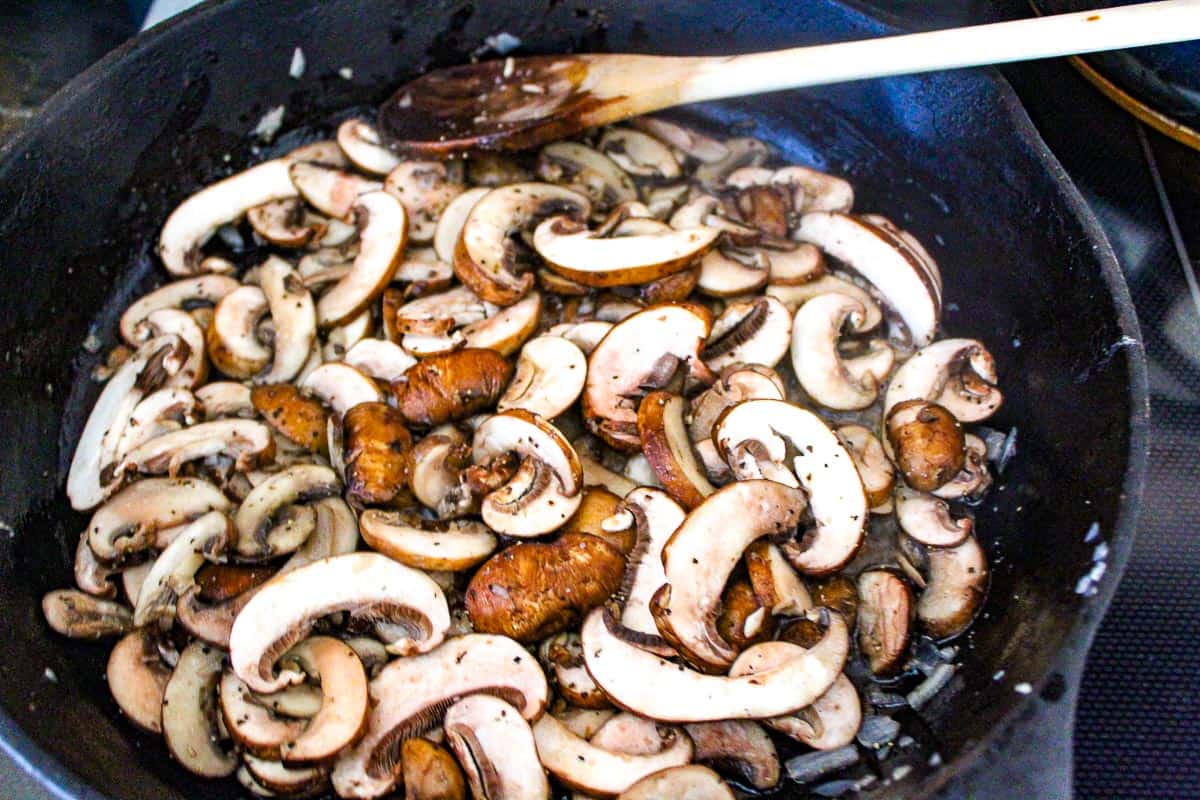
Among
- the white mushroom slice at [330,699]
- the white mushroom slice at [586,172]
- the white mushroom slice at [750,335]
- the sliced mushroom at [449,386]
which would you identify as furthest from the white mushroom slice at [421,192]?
the white mushroom slice at [330,699]

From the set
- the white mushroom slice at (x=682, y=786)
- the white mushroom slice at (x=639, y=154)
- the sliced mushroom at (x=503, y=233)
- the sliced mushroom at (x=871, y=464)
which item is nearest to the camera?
the white mushroom slice at (x=682, y=786)

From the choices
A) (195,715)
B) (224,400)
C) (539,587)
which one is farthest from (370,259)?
(195,715)

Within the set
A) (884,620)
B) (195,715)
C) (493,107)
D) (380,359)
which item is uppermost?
(493,107)

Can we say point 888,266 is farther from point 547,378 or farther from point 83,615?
point 83,615

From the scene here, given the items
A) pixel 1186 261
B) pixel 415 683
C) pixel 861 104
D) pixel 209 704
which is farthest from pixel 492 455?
pixel 1186 261

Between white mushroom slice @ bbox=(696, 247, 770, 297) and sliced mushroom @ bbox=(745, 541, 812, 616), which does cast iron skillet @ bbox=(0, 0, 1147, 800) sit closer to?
sliced mushroom @ bbox=(745, 541, 812, 616)

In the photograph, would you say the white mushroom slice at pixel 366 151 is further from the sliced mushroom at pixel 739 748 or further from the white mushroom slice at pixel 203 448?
the sliced mushroom at pixel 739 748

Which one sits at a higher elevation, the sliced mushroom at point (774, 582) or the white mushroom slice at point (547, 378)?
the white mushroom slice at point (547, 378)
